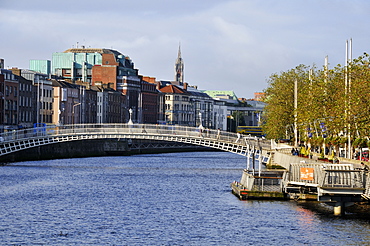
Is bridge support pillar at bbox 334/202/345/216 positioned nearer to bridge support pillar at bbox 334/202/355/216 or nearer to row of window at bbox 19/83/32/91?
bridge support pillar at bbox 334/202/355/216

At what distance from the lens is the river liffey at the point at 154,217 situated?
4000 cm

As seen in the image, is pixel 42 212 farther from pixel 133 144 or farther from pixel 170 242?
pixel 133 144

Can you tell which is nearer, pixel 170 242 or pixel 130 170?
pixel 170 242

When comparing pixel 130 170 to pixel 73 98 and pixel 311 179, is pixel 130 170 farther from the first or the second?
pixel 73 98

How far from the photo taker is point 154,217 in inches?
1866

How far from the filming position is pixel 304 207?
50125 mm

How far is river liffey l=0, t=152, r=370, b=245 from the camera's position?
1575 inches

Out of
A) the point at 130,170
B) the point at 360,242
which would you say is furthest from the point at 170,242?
the point at 130,170

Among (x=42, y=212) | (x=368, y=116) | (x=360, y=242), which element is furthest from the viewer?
(x=368, y=116)

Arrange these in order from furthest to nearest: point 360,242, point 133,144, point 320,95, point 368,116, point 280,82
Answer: point 133,144 < point 280,82 < point 320,95 < point 368,116 < point 360,242

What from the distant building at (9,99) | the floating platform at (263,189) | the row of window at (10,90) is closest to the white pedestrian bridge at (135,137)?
the distant building at (9,99)

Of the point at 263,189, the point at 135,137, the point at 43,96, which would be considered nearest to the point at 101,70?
the point at 43,96

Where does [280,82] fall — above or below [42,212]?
above

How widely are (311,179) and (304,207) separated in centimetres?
183
